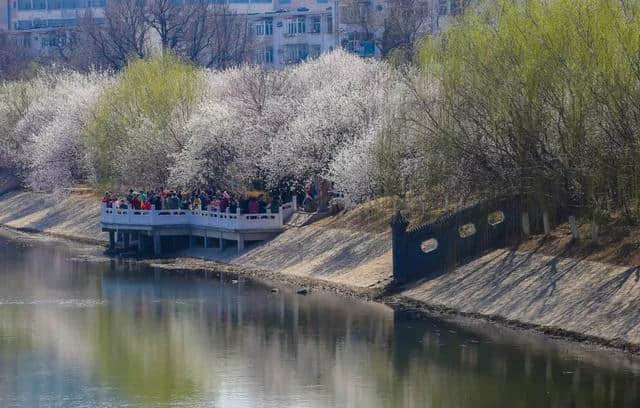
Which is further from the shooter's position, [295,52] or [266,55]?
[266,55]

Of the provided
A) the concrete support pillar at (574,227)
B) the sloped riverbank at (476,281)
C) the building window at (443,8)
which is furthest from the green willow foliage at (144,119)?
the concrete support pillar at (574,227)

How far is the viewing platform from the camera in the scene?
190 feet

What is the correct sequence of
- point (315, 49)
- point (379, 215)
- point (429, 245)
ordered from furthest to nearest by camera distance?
point (315, 49) → point (379, 215) → point (429, 245)

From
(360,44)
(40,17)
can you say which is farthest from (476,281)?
(40,17)

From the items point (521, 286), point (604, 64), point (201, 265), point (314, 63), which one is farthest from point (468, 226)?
point (314, 63)

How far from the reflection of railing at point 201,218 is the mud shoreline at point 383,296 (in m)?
1.69

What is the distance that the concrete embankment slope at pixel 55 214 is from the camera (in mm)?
71062

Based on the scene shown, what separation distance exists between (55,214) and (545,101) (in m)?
40.2

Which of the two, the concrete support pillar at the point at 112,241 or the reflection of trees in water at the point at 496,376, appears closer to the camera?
the reflection of trees in water at the point at 496,376

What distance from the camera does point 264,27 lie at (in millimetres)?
117312

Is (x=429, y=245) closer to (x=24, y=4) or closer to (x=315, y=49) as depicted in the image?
(x=315, y=49)

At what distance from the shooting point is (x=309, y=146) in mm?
61000

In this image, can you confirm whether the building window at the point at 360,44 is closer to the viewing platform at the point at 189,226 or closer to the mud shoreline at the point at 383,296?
the mud shoreline at the point at 383,296

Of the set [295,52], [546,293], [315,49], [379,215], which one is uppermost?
[315,49]
